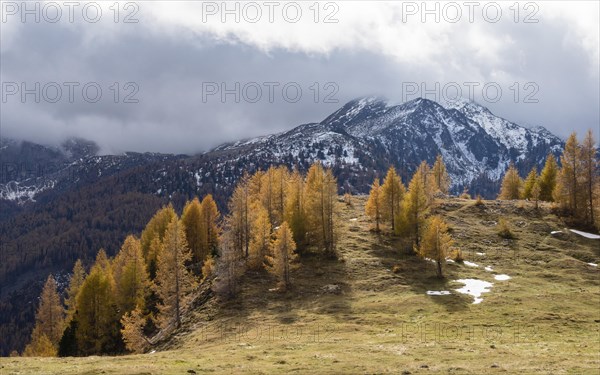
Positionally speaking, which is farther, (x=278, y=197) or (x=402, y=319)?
(x=278, y=197)

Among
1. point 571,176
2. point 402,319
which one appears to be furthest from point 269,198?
point 571,176

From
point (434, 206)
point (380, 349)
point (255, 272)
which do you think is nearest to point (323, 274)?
point (255, 272)

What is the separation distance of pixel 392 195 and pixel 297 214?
17792 mm

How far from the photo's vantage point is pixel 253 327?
50.3 metres

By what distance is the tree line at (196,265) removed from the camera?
2398 inches

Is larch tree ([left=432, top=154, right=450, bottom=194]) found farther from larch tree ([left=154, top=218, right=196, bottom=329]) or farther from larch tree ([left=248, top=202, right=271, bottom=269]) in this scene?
larch tree ([left=154, top=218, right=196, bottom=329])

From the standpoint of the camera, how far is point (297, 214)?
80.1 m

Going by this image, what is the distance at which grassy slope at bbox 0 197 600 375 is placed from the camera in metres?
31.0

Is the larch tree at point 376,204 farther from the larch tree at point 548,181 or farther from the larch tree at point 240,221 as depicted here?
the larch tree at point 548,181

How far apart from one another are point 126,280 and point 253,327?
36.0 m

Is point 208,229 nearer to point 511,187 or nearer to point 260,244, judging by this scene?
point 260,244

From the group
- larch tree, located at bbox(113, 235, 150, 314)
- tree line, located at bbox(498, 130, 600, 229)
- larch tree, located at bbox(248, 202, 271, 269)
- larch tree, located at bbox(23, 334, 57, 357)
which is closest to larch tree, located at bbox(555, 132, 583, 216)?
tree line, located at bbox(498, 130, 600, 229)

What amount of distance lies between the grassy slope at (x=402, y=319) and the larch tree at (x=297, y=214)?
741cm

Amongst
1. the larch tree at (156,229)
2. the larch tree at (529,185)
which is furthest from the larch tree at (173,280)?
the larch tree at (529,185)
